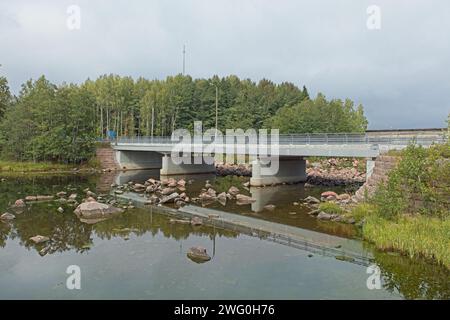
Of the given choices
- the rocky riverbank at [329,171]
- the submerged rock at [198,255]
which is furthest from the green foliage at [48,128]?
the submerged rock at [198,255]

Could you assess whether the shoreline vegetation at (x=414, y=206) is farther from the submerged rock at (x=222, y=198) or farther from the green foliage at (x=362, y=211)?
the submerged rock at (x=222, y=198)

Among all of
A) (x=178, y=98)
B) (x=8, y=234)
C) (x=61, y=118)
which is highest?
(x=178, y=98)

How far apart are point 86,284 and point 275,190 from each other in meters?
25.9

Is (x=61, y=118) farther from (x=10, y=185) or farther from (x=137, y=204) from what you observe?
(x=137, y=204)

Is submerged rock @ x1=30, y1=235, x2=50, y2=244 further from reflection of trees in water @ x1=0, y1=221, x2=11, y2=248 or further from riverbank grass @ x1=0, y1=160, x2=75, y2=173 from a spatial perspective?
riverbank grass @ x1=0, y1=160, x2=75, y2=173

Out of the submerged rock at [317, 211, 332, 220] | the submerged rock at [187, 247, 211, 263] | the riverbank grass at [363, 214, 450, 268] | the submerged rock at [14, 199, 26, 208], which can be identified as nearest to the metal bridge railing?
the riverbank grass at [363, 214, 450, 268]

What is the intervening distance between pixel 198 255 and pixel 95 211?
1197 cm

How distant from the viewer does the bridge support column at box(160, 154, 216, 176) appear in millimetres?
50653

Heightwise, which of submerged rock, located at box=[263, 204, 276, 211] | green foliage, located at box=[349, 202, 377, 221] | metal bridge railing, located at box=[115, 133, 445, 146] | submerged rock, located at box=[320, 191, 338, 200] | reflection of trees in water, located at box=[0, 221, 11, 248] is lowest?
reflection of trees in water, located at box=[0, 221, 11, 248]

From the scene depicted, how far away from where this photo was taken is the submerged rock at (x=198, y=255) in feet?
54.0

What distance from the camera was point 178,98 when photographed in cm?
7775

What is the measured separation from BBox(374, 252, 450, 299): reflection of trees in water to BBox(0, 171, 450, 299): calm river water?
1.3 inches

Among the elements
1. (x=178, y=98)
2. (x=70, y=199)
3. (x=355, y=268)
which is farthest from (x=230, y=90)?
(x=355, y=268)

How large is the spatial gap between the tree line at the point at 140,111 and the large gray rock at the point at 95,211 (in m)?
32.4
